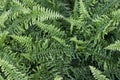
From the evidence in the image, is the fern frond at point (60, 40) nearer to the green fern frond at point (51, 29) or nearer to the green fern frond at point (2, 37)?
the green fern frond at point (51, 29)

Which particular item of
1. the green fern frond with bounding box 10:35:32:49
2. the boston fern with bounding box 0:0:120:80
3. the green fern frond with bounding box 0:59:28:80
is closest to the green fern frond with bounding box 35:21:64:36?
the boston fern with bounding box 0:0:120:80

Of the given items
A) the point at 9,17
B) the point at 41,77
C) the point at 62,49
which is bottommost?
the point at 41,77

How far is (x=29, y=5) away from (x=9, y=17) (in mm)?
333

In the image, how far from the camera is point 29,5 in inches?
168

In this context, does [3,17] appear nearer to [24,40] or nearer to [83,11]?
[24,40]

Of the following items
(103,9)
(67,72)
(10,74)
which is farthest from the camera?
(103,9)

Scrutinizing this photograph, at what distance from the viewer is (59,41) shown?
3838mm

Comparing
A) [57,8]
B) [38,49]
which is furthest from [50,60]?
[57,8]

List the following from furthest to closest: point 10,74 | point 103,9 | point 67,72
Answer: point 103,9 < point 67,72 < point 10,74

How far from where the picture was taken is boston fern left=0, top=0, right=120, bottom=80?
375 cm

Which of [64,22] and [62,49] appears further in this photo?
[64,22]

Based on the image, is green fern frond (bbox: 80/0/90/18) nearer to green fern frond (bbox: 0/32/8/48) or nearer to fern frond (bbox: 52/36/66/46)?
fern frond (bbox: 52/36/66/46)

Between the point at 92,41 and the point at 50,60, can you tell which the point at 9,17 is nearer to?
the point at 50,60

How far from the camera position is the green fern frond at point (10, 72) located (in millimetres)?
3497
